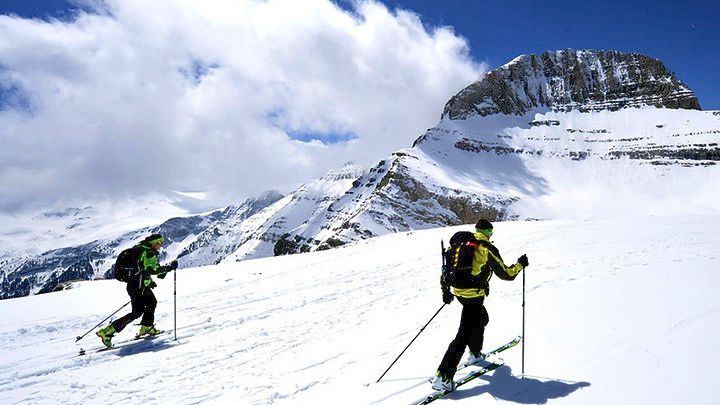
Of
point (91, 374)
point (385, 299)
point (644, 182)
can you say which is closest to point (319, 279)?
point (385, 299)

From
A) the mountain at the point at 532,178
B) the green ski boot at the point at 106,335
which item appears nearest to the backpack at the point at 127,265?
the green ski boot at the point at 106,335

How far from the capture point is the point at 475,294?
6.19 m

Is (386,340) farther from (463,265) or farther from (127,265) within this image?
(127,265)

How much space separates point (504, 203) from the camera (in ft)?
469

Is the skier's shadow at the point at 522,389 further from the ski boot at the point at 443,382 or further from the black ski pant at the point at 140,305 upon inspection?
the black ski pant at the point at 140,305

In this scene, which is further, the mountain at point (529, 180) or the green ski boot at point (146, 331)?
the mountain at point (529, 180)

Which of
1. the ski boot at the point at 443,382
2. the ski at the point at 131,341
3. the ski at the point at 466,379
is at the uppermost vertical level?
the ski at the point at 131,341

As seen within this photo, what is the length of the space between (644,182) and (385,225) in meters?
110

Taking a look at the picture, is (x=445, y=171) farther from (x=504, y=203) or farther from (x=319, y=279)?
(x=319, y=279)

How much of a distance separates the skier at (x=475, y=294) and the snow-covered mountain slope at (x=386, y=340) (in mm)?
371

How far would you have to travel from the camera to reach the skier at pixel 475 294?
19.5 feet

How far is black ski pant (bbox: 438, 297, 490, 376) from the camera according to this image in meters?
5.93

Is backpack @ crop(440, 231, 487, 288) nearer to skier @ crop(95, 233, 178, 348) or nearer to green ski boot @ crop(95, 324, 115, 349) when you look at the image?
skier @ crop(95, 233, 178, 348)

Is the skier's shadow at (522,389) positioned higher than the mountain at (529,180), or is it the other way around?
the mountain at (529,180)
